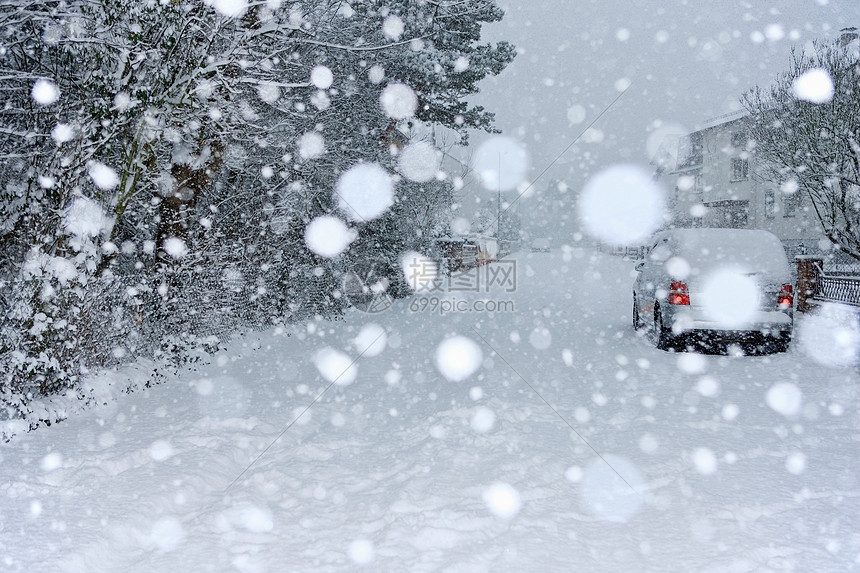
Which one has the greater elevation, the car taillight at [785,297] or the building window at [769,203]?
the building window at [769,203]

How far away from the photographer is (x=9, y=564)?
3.06m

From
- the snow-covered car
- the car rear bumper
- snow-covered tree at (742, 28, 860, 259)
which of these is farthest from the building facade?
the car rear bumper

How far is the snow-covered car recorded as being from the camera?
8438 millimetres

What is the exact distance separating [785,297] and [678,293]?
4.81 feet

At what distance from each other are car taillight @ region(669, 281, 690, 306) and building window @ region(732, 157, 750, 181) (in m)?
31.5

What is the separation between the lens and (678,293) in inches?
344

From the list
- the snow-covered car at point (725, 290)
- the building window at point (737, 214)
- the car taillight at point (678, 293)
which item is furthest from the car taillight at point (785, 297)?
the building window at point (737, 214)

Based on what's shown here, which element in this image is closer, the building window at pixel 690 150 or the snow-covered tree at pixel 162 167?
the snow-covered tree at pixel 162 167

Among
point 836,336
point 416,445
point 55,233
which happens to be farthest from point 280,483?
point 836,336

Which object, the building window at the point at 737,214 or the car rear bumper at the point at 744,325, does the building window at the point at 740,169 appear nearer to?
the building window at the point at 737,214

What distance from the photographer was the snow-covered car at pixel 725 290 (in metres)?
8.44

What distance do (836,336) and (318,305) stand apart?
11.0 m

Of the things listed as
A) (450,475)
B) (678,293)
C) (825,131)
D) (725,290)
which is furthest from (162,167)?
(825,131)

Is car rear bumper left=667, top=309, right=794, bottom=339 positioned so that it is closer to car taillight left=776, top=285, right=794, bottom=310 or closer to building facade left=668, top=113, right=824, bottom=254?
car taillight left=776, top=285, right=794, bottom=310
